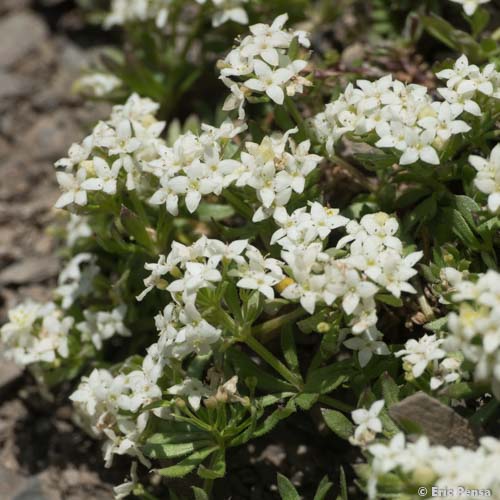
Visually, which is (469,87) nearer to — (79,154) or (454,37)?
(454,37)

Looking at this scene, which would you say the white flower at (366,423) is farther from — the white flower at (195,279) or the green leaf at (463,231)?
the green leaf at (463,231)

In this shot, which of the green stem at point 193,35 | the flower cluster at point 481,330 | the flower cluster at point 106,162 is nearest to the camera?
the flower cluster at point 481,330

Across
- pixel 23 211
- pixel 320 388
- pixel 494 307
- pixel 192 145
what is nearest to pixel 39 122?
pixel 23 211

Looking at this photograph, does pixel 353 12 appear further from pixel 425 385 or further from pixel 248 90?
pixel 425 385

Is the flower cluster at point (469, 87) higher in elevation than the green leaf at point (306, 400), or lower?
higher

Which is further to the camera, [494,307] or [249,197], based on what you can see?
[249,197]

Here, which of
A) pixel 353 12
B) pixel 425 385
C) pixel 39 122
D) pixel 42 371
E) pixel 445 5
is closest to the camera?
pixel 425 385

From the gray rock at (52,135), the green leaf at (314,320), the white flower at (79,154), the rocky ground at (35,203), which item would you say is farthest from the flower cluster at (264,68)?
the gray rock at (52,135)

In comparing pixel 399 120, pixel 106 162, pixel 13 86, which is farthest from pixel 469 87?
pixel 13 86
